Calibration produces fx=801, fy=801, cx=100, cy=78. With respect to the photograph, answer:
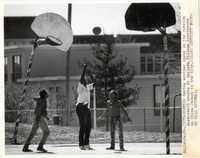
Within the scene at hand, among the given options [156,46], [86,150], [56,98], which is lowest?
[86,150]

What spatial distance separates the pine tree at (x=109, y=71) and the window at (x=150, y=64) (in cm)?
46

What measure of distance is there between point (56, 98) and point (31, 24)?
2.13 m

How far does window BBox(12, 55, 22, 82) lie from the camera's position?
58.0 feet

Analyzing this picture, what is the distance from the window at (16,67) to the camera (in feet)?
58.0

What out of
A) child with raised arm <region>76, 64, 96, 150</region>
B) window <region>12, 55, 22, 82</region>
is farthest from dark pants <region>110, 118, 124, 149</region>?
window <region>12, 55, 22, 82</region>

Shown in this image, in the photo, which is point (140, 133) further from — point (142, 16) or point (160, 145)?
point (142, 16)

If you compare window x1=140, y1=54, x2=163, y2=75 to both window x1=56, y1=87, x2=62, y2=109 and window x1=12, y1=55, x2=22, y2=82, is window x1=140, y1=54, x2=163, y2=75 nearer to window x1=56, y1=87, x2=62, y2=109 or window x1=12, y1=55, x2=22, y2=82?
window x1=56, y1=87, x2=62, y2=109

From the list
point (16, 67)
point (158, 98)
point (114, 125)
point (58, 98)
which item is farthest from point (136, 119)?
point (16, 67)

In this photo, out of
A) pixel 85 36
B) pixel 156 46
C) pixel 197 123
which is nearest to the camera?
pixel 197 123

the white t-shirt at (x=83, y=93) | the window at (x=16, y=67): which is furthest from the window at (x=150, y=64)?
the window at (x=16, y=67)

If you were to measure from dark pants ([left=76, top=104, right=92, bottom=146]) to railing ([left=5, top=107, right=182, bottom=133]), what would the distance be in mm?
528

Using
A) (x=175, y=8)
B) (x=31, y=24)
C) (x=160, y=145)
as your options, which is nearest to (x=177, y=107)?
(x=160, y=145)

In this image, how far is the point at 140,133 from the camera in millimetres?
18781

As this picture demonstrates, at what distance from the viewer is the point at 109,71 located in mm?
18078
